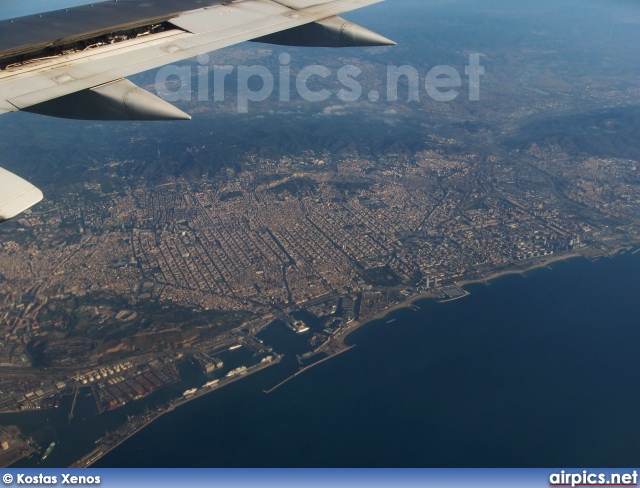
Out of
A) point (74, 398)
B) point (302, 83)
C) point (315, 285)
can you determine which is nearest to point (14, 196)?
point (74, 398)

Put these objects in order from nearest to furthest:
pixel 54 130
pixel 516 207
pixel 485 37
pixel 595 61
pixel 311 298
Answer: pixel 311 298 → pixel 516 207 → pixel 54 130 → pixel 595 61 → pixel 485 37

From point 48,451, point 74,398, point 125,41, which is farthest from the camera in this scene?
point 74,398

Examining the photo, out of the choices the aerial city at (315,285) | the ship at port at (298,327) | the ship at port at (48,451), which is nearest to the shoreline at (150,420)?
the aerial city at (315,285)

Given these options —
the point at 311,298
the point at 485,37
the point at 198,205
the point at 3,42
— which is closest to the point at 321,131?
the point at 198,205

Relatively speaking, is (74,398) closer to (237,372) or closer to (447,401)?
(237,372)

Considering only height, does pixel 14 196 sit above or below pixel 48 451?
above

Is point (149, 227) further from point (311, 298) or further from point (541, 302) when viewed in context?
point (541, 302)
